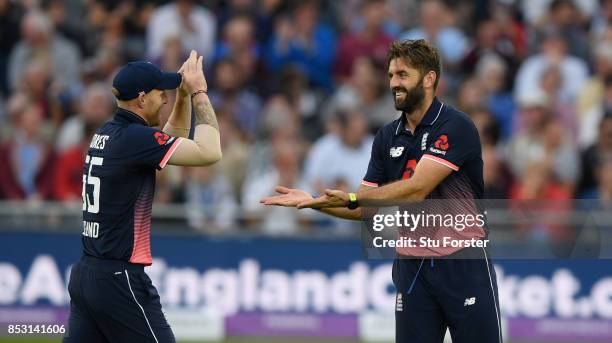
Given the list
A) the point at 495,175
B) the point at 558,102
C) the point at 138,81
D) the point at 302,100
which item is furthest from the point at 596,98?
the point at 138,81

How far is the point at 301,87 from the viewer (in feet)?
51.6

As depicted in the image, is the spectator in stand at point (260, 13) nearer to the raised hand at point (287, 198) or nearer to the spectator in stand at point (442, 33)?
the spectator in stand at point (442, 33)

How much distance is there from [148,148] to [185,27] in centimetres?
884

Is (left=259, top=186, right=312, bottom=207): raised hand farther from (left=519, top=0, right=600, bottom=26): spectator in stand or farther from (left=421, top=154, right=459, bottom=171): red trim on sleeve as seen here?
(left=519, top=0, right=600, bottom=26): spectator in stand

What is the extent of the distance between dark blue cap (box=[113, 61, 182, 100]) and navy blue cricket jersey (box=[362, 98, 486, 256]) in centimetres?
157

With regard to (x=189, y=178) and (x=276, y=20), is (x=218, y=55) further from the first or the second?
(x=189, y=178)

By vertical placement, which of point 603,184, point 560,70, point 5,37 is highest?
point 5,37

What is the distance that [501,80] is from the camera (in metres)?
15.6

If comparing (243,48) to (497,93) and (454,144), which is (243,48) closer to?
(497,93)

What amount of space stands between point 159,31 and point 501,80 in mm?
4621

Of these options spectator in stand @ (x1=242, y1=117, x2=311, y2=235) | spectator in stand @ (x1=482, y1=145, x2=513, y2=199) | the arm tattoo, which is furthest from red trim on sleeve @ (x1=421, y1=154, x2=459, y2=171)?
spectator in stand @ (x1=242, y1=117, x2=311, y2=235)

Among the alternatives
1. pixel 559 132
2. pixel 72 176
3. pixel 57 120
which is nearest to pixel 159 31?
pixel 57 120

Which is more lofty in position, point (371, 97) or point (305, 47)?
point (305, 47)

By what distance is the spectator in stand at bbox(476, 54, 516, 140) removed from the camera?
15305 millimetres
